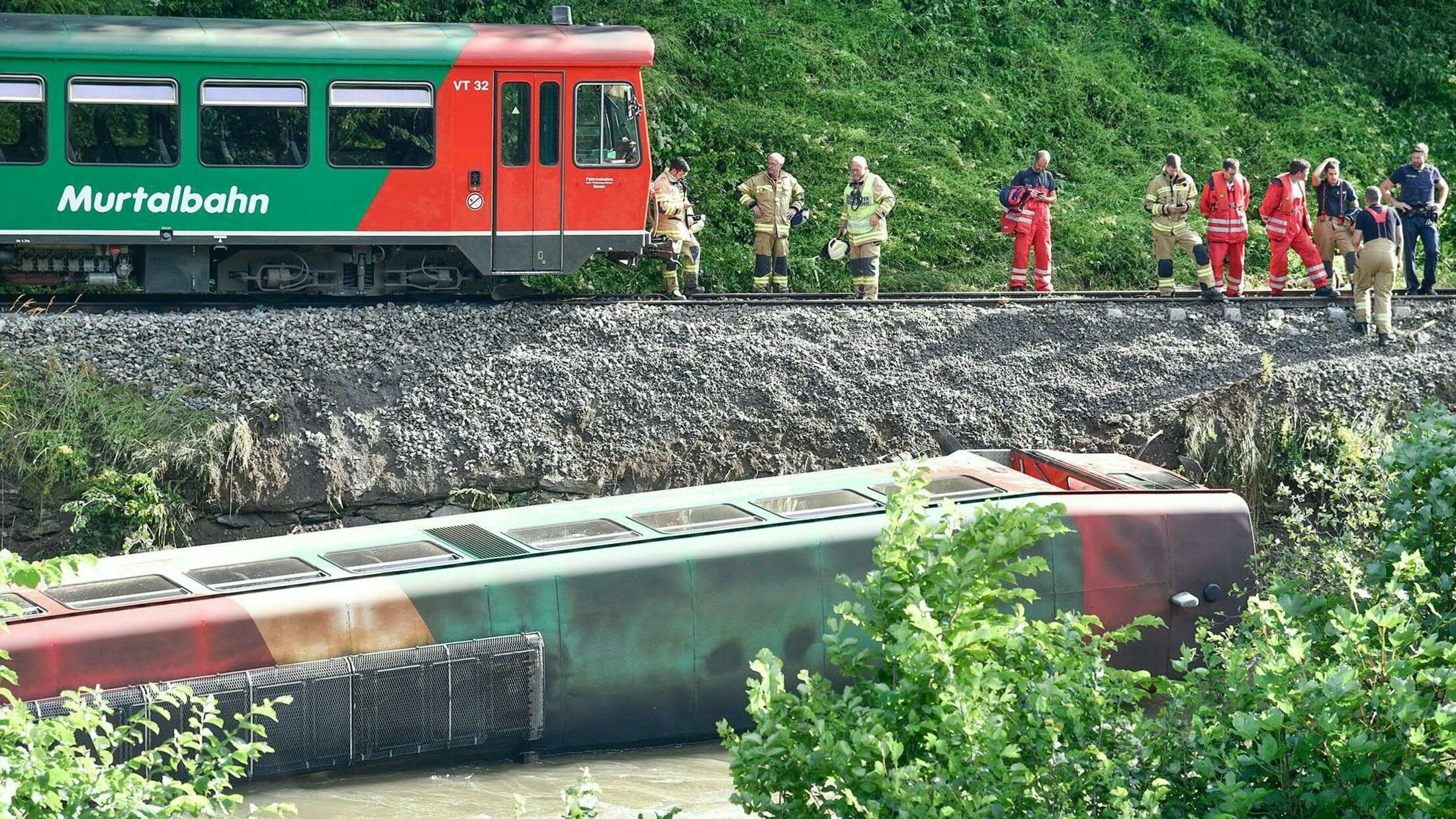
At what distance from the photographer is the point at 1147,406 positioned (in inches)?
602

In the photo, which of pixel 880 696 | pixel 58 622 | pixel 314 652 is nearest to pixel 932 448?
pixel 314 652

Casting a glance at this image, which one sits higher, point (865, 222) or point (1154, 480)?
point (865, 222)

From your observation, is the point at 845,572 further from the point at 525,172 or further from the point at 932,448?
the point at 525,172

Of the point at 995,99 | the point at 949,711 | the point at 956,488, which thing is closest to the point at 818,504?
the point at 956,488

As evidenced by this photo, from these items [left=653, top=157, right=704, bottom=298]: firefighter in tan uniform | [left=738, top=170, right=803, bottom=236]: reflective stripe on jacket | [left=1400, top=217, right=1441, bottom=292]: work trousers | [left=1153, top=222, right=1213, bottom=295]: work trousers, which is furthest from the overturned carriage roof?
[left=1400, top=217, right=1441, bottom=292]: work trousers

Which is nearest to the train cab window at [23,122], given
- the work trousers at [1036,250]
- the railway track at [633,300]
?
the railway track at [633,300]

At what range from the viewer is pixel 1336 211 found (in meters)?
17.6

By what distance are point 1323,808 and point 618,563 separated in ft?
20.9

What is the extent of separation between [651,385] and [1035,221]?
5.35 metres

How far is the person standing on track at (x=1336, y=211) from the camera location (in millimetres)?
17516

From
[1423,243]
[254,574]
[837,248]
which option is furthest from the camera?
[1423,243]

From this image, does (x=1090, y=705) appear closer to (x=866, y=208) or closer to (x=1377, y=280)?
(x=866, y=208)

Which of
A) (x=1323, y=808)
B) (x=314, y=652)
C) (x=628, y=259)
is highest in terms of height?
(x=628, y=259)

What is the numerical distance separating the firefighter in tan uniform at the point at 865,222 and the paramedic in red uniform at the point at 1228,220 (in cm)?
379
